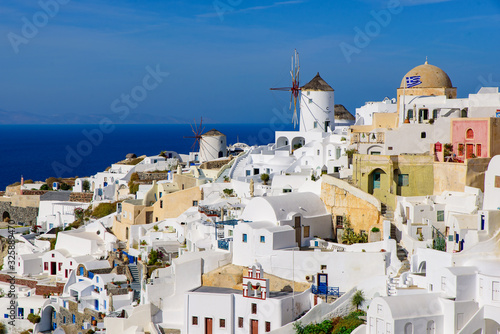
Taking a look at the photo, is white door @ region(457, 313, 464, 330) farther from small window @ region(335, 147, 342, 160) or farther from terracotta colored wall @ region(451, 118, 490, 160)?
small window @ region(335, 147, 342, 160)

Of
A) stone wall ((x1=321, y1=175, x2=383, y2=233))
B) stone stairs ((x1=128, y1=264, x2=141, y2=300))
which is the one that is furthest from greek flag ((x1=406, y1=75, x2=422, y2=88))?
stone stairs ((x1=128, y1=264, x2=141, y2=300))

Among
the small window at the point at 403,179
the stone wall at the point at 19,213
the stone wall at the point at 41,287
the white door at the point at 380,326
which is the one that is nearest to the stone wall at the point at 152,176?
the stone wall at the point at 19,213

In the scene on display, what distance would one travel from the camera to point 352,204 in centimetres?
2659

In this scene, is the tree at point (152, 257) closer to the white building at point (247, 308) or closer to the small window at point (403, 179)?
the white building at point (247, 308)

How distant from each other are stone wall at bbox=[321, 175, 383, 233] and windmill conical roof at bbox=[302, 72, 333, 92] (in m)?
13.4

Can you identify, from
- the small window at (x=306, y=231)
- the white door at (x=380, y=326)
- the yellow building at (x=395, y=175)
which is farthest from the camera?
the yellow building at (x=395, y=175)

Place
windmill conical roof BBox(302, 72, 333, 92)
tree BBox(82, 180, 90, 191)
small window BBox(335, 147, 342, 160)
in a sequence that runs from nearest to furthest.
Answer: small window BBox(335, 147, 342, 160) < windmill conical roof BBox(302, 72, 333, 92) < tree BBox(82, 180, 90, 191)

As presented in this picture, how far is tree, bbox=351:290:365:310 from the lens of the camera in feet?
73.4

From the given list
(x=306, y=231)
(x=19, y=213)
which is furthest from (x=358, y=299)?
(x=19, y=213)

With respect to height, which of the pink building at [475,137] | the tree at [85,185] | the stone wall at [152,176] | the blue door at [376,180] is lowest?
the tree at [85,185]

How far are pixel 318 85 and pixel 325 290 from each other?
19137 millimetres

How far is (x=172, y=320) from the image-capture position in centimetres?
2523

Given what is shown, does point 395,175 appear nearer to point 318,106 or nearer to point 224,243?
point 224,243

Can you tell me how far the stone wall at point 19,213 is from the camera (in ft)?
157
